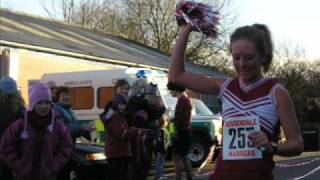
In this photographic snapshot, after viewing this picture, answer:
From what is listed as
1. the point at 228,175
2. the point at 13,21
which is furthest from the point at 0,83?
the point at 13,21

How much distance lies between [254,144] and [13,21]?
2748 centimetres

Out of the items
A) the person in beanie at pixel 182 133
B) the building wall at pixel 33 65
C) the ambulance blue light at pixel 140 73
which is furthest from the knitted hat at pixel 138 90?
the building wall at pixel 33 65

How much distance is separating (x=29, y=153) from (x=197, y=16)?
284 cm

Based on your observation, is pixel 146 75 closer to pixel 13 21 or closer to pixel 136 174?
pixel 136 174

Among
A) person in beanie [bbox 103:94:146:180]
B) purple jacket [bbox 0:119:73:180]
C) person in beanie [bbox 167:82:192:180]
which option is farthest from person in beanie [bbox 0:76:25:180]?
person in beanie [bbox 167:82:192:180]

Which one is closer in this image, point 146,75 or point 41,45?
point 146,75

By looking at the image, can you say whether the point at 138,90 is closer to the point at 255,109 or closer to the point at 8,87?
the point at 8,87

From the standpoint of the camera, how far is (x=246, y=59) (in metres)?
3.15

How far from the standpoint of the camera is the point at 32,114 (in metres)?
6.03

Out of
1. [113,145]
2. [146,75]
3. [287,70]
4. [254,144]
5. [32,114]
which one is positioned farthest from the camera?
[287,70]

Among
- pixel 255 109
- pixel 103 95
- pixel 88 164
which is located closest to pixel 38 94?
pixel 255 109

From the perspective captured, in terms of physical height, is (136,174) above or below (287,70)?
below

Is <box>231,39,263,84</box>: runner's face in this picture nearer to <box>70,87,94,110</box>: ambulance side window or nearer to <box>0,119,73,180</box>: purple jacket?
<box>0,119,73,180</box>: purple jacket

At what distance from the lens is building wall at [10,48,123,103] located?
23.4 meters
